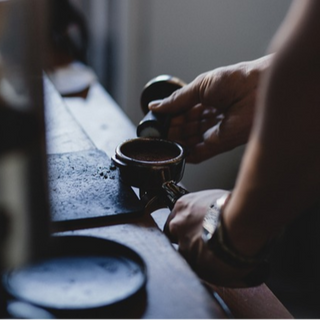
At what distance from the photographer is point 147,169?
1.09m

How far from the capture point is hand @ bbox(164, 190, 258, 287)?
0.86 metres

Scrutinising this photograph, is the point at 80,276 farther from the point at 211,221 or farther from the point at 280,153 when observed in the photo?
the point at 280,153

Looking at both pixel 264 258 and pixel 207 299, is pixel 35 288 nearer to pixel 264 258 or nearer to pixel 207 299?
pixel 207 299

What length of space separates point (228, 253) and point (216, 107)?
667 millimetres

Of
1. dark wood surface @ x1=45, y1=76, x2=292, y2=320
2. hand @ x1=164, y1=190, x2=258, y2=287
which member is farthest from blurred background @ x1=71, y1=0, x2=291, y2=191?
hand @ x1=164, y1=190, x2=258, y2=287

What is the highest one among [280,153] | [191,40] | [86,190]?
[280,153]

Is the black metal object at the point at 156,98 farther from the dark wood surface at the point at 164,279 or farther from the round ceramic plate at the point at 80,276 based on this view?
the round ceramic plate at the point at 80,276

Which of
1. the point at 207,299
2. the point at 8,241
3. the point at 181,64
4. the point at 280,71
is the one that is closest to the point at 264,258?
the point at 207,299

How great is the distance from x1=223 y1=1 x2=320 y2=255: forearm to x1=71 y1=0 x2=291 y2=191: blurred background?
2.07 meters

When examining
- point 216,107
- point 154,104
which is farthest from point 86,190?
point 216,107

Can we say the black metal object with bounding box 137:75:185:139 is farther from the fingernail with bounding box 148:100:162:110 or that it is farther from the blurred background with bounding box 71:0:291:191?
the blurred background with bounding box 71:0:291:191

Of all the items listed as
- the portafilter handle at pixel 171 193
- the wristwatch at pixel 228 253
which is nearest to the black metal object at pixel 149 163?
the portafilter handle at pixel 171 193

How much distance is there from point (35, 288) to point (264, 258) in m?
0.34

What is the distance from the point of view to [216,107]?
1.45 m
